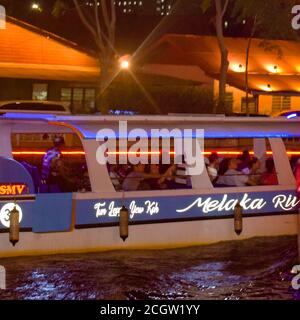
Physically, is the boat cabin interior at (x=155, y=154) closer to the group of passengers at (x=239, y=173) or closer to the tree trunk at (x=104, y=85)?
the group of passengers at (x=239, y=173)

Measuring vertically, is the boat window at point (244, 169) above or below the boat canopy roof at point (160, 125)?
below

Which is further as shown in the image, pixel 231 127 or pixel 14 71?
pixel 14 71

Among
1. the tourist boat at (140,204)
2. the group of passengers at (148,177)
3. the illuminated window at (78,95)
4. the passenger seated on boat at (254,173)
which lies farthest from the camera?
the illuminated window at (78,95)

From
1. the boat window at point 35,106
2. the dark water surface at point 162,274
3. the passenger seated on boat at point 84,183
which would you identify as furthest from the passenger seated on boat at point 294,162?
the boat window at point 35,106

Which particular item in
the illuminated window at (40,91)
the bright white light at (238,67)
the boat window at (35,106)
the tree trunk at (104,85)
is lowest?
the boat window at (35,106)

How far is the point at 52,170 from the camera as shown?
12.5 m

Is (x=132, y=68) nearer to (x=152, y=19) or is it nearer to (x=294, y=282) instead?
(x=152, y=19)

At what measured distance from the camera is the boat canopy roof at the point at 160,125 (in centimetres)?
1116

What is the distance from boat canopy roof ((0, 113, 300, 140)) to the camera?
440 inches

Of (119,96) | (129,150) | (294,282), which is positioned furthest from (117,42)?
(294,282)

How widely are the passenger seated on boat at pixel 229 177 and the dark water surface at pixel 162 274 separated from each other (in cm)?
113

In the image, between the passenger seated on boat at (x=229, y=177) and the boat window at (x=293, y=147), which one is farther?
the boat window at (x=293, y=147)
